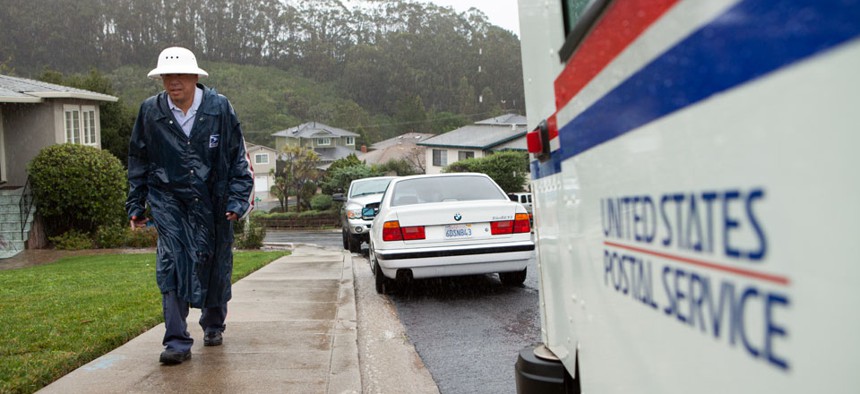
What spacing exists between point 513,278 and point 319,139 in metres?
83.6

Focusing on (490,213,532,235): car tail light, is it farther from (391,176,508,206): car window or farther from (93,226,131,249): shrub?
(93,226,131,249): shrub

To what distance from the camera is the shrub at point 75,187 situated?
20922mm

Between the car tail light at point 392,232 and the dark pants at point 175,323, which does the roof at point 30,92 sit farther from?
the dark pants at point 175,323

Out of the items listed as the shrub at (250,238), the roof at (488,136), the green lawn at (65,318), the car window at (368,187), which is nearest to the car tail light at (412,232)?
the green lawn at (65,318)

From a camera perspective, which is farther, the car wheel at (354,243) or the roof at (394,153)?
the roof at (394,153)

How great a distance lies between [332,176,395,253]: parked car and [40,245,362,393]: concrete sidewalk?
27.8ft

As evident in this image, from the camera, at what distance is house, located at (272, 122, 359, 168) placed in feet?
293

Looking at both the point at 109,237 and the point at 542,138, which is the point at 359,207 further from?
the point at 542,138

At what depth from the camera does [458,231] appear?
903cm

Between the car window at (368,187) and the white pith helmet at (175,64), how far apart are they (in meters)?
13.2

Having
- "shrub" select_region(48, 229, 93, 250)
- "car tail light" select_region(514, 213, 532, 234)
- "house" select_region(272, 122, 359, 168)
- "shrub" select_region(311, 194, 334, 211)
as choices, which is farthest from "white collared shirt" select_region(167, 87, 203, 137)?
"house" select_region(272, 122, 359, 168)

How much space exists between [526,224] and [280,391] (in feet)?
15.5

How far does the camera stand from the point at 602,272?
2355 mm

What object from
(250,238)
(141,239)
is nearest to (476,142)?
(250,238)
